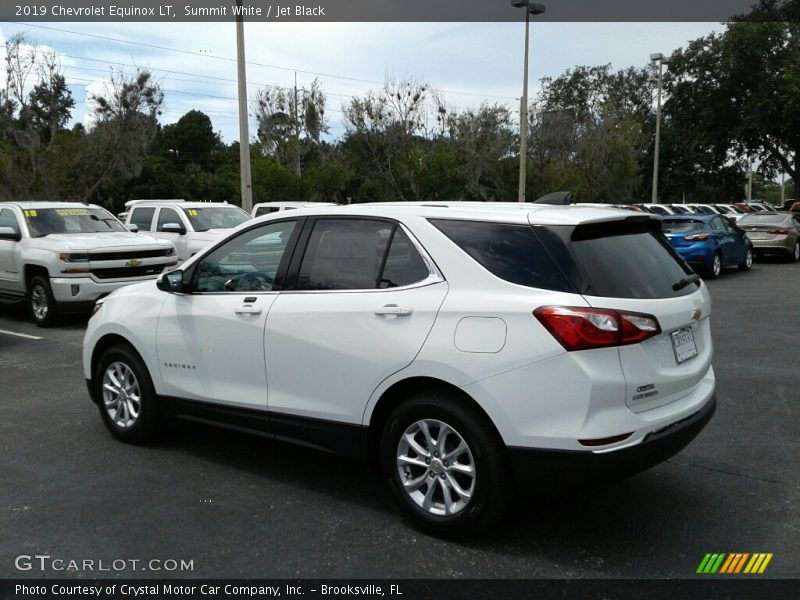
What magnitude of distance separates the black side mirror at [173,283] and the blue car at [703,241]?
46.7ft

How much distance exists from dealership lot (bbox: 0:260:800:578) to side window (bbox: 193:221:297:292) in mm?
1220

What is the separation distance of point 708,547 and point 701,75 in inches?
1691

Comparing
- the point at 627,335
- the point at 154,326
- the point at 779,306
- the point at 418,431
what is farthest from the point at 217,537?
the point at 779,306

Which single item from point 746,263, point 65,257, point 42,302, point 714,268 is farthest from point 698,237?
point 42,302

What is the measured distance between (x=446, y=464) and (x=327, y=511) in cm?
87

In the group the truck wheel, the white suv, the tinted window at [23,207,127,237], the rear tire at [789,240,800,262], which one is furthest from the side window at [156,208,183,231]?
the rear tire at [789,240,800,262]

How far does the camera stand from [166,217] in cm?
1567

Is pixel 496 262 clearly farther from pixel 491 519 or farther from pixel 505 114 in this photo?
pixel 505 114

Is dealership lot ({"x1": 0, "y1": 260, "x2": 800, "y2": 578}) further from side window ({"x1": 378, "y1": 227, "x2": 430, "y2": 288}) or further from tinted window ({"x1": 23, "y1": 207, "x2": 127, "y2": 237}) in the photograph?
tinted window ({"x1": 23, "y1": 207, "x2": 127, "y2": 237})

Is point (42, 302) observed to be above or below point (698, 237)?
below

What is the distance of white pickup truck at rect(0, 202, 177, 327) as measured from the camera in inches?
440

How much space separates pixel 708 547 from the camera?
3.86 meters

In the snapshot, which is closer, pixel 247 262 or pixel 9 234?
pixel 247 262

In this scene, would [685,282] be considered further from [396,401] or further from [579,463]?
[396,401]
